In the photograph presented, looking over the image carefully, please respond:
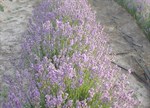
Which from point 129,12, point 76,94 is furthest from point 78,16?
point 129,12

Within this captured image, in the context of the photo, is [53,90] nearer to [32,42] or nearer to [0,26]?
[32,42]

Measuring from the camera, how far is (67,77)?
2.67 metres

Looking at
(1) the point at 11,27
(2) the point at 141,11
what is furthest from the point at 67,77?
(2) the point at 141,11

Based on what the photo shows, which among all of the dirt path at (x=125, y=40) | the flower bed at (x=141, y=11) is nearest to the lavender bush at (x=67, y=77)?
the dirt path at (x=125, y=40)

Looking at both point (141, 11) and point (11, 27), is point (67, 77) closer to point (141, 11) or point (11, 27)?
point (11, 27)

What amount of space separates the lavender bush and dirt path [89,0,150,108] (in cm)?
65

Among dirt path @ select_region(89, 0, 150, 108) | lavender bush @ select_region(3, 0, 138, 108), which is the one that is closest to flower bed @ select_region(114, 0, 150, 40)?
dirt path @ select_region(89, 0, 150, 108)

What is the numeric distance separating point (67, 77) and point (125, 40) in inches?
118

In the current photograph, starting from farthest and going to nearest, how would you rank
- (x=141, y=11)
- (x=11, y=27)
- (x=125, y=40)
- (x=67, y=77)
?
(x=141, y=11) < (x=11, y=27) < (x=125, y=40) < (x=67, y=77)

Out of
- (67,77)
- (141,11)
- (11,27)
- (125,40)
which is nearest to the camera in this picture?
(67,77)

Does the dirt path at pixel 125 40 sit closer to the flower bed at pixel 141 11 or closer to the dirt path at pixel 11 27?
A: the flower bed at pixel 141 11

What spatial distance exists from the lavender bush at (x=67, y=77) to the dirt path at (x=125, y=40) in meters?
0.65

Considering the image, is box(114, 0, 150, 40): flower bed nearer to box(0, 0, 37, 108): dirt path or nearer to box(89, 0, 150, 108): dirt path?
box(89, 0, 150, 108): dirt path

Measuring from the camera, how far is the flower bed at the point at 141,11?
549cm
